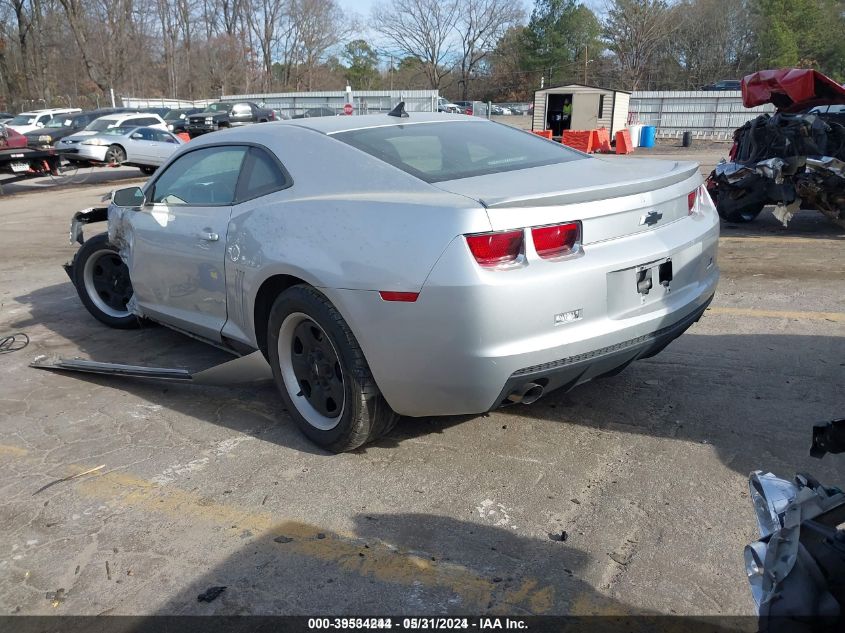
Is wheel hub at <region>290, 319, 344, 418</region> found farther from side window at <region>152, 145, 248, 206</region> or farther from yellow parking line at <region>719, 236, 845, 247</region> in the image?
yellow parking line at <region>719, 236, 845, 247</region>

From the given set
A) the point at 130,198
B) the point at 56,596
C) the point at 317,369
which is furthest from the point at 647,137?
the point at 56,596

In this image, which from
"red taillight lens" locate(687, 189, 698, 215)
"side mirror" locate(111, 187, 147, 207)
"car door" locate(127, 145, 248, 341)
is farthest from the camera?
"side mirror" locate(111, 187, 147, 207)

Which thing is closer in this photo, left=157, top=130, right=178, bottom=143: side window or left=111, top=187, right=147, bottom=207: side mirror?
left=111, top=187, right=147, bottom=207: side mirror

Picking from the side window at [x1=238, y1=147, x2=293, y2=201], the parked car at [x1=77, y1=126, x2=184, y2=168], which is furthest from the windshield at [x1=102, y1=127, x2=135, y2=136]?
the side window at [x1=238, y1=147, x2=293, y2=201]

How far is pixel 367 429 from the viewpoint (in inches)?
130

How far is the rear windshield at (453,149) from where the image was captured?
3.42 metres

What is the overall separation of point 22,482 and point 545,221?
2.71 m

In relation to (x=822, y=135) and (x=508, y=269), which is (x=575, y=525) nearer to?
(x=508, y=269)

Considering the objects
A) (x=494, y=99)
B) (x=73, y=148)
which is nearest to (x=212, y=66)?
(x=494, y=99)

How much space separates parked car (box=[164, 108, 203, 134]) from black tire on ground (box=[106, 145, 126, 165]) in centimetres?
831

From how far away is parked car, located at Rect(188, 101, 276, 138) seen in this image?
28438 millimetres

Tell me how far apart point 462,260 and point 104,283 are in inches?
161

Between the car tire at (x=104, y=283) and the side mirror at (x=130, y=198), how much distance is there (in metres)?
0.93

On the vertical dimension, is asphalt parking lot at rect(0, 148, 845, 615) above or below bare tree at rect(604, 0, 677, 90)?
below
